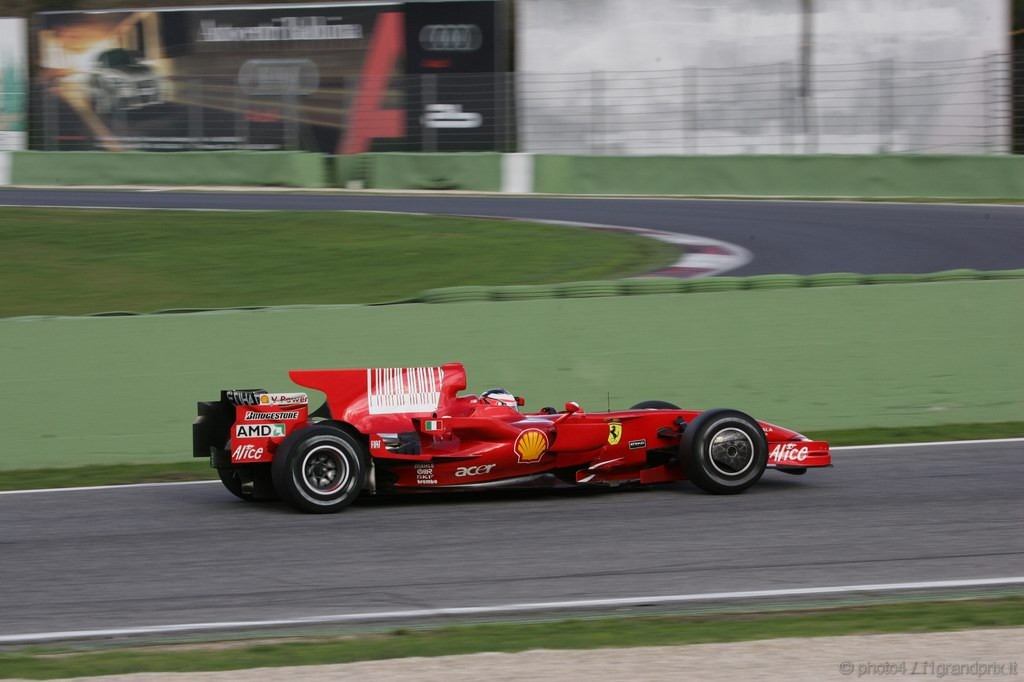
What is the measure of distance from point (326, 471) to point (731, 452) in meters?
2.34

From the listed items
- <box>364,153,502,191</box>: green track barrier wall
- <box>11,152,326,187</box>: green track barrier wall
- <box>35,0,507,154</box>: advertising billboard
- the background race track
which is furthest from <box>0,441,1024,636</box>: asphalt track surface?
<box>35,0,507,154</box>: advertising billboard

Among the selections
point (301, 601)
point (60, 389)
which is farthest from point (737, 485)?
point (60, 389)

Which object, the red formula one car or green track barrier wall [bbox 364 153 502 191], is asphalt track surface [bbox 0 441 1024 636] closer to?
the red formula one car

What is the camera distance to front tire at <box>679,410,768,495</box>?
25.7ft

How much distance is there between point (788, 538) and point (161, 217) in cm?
1527

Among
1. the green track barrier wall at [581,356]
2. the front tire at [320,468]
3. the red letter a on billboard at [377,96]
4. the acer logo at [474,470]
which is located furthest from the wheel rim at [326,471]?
the red letter a on billboard at [377,96]

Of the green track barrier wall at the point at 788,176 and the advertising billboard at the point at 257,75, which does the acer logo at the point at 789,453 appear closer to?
the green track barrier wall at the point at 788,176

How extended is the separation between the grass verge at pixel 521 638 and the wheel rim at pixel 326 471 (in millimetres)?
2343

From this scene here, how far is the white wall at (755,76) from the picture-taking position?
28344 millimetres

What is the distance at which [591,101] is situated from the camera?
2959cm

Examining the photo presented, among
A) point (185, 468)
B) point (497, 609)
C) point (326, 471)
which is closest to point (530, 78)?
point (185, 468)

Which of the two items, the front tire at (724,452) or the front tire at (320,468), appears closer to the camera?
the front tire at (320,468)

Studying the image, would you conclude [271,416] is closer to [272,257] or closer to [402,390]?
[402,390]

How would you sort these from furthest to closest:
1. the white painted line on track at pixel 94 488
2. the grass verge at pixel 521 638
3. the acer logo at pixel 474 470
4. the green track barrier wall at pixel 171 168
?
1. the green track barrier wall at pixel 171 168
2. the white painted line on track at pixel 94 488
3. the acer logo at pixel 474 470
4. the grass verge at pixel 521 638
